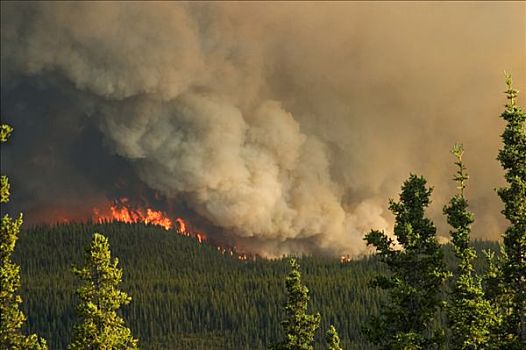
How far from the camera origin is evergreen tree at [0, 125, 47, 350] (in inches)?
2142

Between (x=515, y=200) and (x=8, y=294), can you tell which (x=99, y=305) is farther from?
(x=515, y=200)

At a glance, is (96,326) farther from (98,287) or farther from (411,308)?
(411,308)

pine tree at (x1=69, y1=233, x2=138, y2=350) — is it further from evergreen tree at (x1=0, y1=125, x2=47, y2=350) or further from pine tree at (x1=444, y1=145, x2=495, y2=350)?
pine tree at (x1=444, y1=145, x2=495, y2=350)

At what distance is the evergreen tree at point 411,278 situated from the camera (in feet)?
206

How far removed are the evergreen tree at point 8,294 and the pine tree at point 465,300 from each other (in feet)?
95.8

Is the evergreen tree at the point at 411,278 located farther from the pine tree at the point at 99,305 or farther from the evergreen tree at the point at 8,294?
the evergreen tree at the point at 8,294

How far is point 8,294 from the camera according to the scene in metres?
55.5

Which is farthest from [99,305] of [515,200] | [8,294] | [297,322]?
[515,200]

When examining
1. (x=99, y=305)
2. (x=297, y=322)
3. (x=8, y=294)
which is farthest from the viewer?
(x=297, y=322)

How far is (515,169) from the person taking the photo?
63969 millimetres

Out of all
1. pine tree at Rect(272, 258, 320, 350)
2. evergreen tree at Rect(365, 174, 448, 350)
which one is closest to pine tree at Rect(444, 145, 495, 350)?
evergreen tree at Rect(365, 174, 448, 350)

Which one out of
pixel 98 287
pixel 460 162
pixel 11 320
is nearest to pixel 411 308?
pixel 460 162

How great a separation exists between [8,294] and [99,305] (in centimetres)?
730

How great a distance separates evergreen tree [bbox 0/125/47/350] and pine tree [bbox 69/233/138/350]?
4868 millimetres
